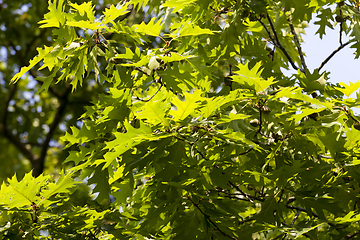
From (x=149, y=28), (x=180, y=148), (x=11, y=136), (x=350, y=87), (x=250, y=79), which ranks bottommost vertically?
(x=350, y=87)

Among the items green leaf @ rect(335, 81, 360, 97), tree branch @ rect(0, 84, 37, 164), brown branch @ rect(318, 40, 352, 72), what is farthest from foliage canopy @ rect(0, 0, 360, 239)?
tree branch @ rect(0, 84, 37, 164)

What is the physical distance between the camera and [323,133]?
7.20 ft

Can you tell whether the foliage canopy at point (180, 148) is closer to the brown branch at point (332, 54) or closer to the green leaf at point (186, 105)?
the green leaf at point (186, 105)

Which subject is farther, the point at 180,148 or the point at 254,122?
the point at 254,122

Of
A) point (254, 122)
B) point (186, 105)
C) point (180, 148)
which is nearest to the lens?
point (186, 105)

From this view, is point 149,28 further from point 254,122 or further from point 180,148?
point 254,122

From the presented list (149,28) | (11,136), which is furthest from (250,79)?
(11,136)

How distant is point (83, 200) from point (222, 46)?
164cm

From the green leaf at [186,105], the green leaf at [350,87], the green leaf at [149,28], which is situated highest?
the green leaf at [149,28]

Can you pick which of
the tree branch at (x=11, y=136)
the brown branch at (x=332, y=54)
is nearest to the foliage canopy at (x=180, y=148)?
the brown branch at (x=332, y=54)

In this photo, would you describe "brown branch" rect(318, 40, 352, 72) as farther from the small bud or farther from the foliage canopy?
the small bud

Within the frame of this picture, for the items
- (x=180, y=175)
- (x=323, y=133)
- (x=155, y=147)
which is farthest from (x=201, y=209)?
(x=323, y=133)

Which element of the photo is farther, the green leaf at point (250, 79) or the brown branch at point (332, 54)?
the brown branch at point (332, 54)

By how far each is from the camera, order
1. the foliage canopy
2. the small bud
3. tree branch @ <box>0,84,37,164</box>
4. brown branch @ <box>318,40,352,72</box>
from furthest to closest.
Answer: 1. tree branch @ <box>0,84,37,164</box>
2. brown branch @ <box>318,40,352,72</box>
3. the small bud
4. the foliage canopy
